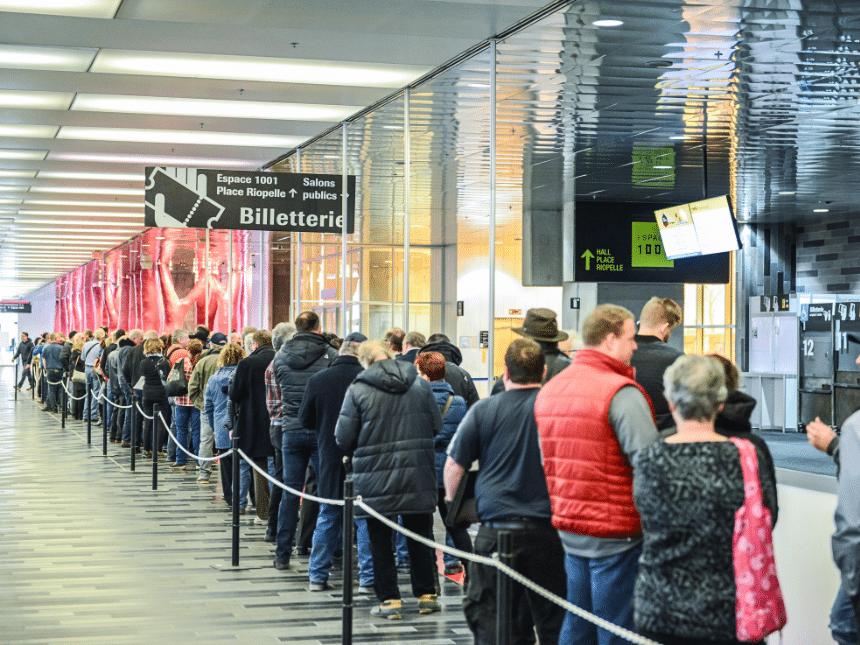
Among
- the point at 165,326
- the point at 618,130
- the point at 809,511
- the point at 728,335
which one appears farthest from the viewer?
the point at 165,326

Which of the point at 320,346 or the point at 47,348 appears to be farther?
the point at 47,348

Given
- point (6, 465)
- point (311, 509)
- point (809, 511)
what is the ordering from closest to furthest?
1. point (809, 511)
2. point (311, 509)
3. point (6, 465)

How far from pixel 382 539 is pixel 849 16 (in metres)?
5.03

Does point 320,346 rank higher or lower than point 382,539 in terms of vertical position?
higher

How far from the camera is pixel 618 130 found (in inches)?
493

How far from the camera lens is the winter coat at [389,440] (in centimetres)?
605

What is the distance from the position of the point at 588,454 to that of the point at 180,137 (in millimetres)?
10796

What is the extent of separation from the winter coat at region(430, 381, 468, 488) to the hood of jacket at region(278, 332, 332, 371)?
1.26 metres

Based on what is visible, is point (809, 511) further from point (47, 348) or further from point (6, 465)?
point (47, 348)

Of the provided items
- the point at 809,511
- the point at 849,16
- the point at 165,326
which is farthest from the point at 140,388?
the point at 165,326

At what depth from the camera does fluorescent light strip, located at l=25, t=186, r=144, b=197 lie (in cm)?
1819

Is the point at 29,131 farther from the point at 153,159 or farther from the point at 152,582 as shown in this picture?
the point at 152,582

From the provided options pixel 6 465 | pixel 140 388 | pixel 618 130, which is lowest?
pixel 6 465

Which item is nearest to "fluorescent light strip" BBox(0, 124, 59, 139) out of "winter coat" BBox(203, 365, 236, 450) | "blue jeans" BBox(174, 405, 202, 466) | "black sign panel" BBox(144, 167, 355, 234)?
"black sign panel" BBox(144, 167, 355, 234)
